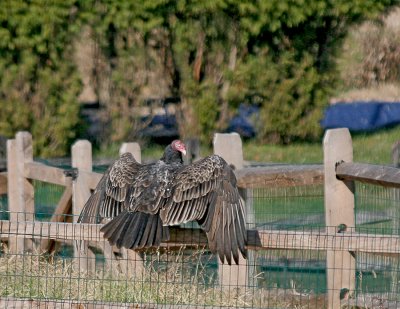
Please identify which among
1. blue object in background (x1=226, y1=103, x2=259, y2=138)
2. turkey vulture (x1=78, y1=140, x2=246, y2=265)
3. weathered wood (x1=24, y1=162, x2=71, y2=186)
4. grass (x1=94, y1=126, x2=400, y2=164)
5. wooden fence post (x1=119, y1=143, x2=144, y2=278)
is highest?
blue object in background (x1=226, y1=103, x2=259, y2=138)

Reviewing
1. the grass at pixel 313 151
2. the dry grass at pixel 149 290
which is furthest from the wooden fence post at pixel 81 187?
the grass at pixel 313 151

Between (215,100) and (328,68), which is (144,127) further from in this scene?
(328,68)

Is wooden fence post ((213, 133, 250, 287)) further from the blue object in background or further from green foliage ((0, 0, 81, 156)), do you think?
the blue object in background

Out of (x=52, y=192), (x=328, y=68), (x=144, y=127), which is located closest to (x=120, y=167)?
(x=52, y=192)

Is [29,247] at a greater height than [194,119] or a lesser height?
lesser

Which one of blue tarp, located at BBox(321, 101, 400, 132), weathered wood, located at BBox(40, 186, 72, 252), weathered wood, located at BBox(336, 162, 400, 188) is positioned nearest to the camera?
weathered wood, located at BBox(336, 162, 400, 188)

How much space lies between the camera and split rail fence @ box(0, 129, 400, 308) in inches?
226

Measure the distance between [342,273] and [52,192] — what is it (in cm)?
525

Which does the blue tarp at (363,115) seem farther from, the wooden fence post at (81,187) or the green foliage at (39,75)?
the wooden fence post at (81,187)

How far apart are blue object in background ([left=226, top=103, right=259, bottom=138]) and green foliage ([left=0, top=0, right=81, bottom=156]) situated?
121 inches

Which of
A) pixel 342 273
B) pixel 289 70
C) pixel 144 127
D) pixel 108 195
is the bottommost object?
pixel 342 273

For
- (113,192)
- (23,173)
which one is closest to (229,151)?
(113,192)

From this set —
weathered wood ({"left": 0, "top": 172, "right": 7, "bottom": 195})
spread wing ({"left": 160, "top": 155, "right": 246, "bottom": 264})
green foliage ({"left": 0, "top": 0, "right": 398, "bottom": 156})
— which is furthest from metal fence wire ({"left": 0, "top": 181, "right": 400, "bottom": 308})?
green foliage ({"left": 0, "top": 0, "right": 398, "bottom": 156})

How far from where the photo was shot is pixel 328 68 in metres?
18.3
